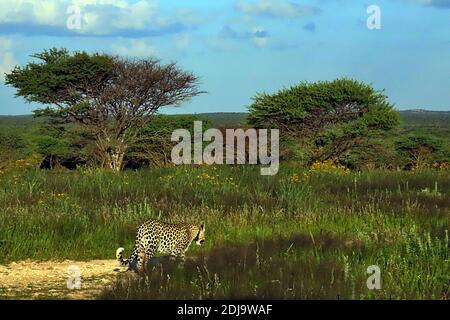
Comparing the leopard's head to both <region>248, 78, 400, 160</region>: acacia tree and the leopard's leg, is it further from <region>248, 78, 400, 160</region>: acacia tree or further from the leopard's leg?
<region>248, 78, 400, 160</region>: acacia tree

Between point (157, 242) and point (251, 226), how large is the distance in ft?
6.41

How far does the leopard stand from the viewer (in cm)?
816

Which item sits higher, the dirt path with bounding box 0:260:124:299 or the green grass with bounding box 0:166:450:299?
the green grass with bounding box 0:166:450:299

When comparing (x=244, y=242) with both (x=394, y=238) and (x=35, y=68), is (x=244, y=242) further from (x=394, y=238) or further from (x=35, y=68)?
(x=35, y=68)

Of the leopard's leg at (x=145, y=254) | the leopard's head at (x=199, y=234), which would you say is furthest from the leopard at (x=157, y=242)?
the leopard's head at (x=199, y=234)

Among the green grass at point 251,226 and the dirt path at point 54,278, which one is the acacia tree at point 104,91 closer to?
the green grass at point 251,226

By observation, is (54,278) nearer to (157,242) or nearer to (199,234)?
(157,242)

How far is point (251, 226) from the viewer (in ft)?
32.2

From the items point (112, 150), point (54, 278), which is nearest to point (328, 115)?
point (112, 150)

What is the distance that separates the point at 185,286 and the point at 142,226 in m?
2.37

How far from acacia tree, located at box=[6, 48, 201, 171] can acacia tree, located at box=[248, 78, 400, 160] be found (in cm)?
428

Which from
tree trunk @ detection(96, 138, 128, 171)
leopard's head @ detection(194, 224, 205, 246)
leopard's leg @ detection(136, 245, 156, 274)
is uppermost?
tree trunk @ detection(96, 138, 128, 171)

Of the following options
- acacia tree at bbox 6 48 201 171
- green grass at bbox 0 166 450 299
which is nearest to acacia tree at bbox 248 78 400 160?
acacia tree at bbox 6 48 201 171

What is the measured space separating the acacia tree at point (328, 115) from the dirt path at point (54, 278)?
→ 24.4 metres
